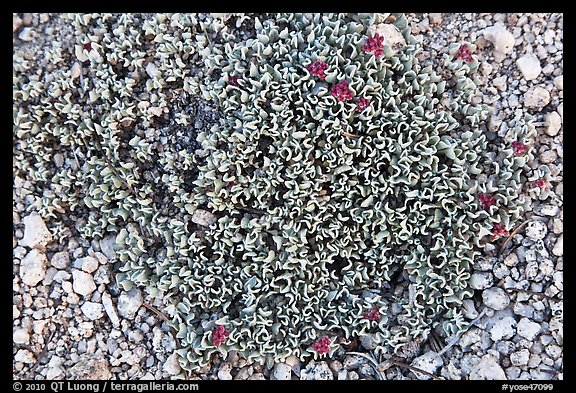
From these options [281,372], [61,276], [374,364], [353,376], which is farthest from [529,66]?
[61,276]

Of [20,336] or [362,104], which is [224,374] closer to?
[20,336]

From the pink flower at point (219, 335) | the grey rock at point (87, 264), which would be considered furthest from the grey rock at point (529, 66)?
the grey rock at point (87, 264)

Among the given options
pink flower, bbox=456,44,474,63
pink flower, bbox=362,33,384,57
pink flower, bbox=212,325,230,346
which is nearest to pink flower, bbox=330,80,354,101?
pink flower, bbox=362,33,384,57

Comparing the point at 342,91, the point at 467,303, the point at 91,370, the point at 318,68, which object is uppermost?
the point at 318,68

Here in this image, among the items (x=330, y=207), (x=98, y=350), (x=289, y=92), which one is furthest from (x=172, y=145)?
(x=98, y=350)

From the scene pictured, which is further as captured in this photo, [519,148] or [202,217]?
[202,217]

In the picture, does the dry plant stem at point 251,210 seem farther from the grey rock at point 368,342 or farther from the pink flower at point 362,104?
the grey rock at point 368,342
